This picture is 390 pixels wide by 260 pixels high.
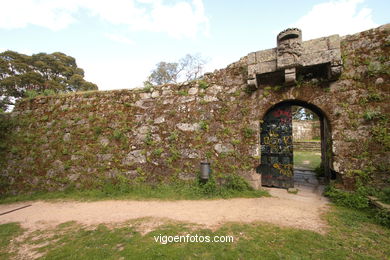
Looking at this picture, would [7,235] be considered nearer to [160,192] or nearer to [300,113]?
[160,192]

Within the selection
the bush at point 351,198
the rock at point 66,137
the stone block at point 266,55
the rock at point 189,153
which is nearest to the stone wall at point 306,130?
the bush at point 351,198

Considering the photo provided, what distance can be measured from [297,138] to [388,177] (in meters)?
15.4

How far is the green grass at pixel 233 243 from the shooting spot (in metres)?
1.96

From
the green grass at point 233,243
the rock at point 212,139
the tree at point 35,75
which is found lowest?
the green grass at point 233,243

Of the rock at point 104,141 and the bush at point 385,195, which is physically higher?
the rock at point 104,141

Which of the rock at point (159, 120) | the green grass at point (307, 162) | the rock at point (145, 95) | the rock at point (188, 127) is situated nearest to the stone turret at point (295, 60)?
the rock at point (188, 127)

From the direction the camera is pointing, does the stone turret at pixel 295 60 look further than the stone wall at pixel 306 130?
No

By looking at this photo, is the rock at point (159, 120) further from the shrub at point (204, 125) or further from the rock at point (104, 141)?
the rock at point (104, 141)

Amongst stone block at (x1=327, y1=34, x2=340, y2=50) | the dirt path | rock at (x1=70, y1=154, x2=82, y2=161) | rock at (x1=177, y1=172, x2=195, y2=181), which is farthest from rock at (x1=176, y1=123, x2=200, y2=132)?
stone block at (x1=327, y1=34, x2=340, y2=50)

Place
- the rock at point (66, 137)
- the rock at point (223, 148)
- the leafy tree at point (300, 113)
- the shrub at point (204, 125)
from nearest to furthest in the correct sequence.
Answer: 1. the rock at point (223, 148)
2. the shrub at point (204, 125)
3. the rock at point (66, 137)
4. the leafy tree at point (300, 113)

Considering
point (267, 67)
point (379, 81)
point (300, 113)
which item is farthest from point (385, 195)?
point (300, 113)

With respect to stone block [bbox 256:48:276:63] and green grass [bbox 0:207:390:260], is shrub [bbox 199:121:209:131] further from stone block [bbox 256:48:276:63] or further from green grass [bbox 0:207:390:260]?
green grass [bbox 0:207:390:260]

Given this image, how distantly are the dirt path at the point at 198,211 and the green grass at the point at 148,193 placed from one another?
0.76 feet

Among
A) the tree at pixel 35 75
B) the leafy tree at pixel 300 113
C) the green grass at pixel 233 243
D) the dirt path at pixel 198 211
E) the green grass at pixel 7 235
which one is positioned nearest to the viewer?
the green grass at pixel 233 243
